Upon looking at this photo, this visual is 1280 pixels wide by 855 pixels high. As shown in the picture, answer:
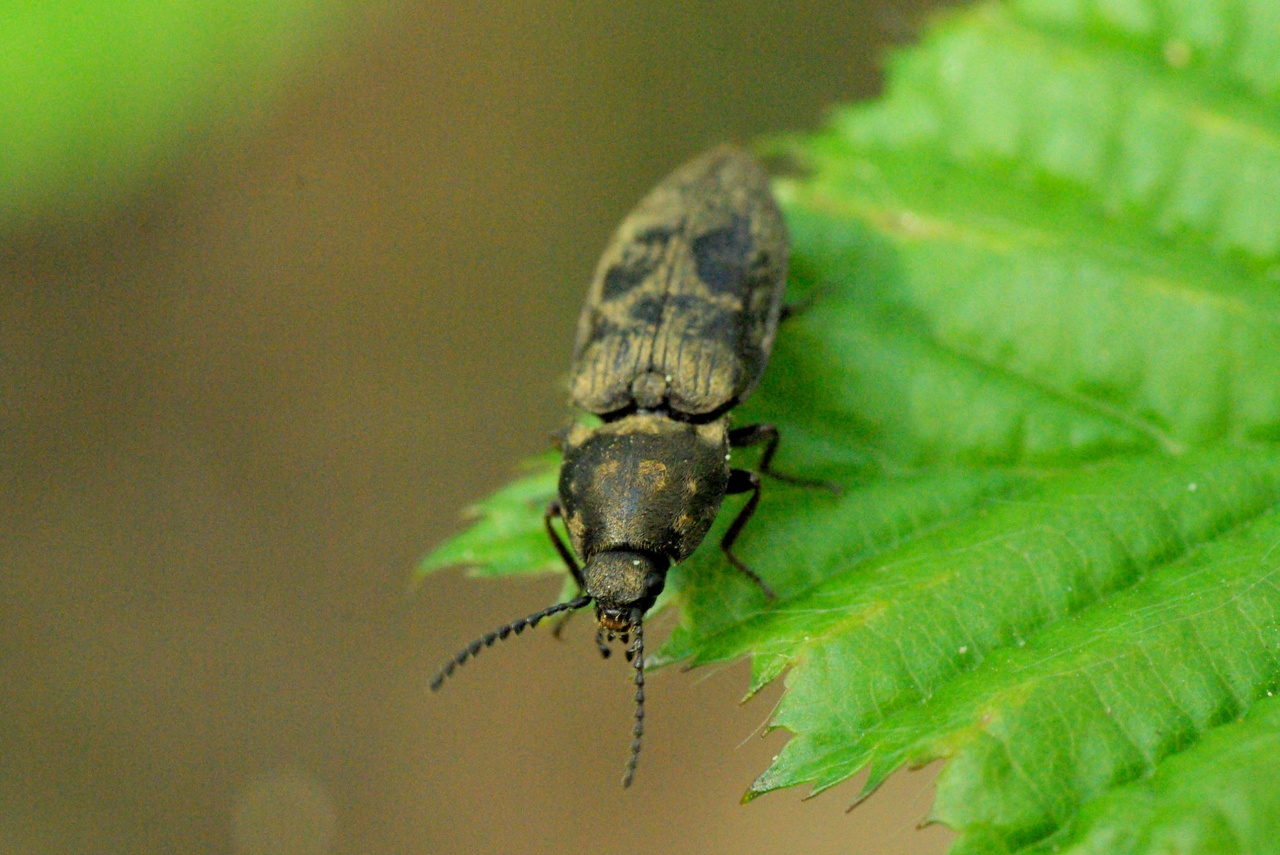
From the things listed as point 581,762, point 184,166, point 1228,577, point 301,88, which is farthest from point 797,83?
point 1228,577

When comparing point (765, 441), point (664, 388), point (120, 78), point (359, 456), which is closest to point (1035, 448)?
point (765, 441)

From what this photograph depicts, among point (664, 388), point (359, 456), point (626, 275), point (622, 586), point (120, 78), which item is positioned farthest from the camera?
point (359, 456)

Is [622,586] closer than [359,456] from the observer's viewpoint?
Yes

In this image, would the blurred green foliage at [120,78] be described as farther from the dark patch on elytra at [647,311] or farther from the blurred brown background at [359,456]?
the dark patch on elytra at [647,311]

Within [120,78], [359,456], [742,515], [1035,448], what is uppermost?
[120,78]

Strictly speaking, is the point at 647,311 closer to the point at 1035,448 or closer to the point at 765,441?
the point at 765,441

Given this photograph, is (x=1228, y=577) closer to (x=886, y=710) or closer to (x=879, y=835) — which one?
(x=886, y=710)
